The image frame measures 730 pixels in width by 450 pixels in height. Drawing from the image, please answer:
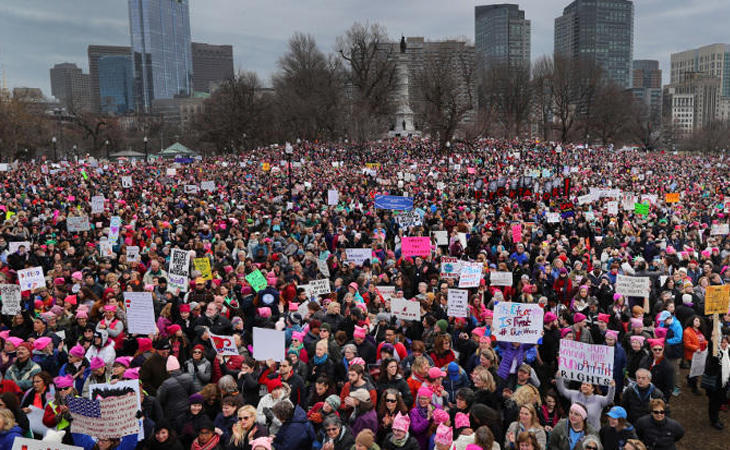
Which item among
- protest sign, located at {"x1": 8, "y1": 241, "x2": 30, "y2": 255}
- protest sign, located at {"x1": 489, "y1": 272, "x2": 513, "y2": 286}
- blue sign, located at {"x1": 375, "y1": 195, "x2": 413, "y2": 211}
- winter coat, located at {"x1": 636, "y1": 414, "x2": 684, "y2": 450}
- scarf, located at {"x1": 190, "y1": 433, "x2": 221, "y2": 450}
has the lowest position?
winter coat, located at {"x1": 636, "y1": 414, "x2": 684, "y2": 450}

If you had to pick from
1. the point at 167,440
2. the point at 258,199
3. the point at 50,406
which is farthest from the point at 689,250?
the point at 258,199

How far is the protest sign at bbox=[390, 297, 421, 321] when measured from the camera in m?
8.65

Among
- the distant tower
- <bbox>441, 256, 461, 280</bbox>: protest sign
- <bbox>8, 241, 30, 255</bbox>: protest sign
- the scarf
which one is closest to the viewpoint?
the scarf

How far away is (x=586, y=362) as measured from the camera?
21.6 ft

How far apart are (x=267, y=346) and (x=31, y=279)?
641cm

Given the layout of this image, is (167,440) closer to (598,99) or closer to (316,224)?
(316,224)

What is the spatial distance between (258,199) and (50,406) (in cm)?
1819

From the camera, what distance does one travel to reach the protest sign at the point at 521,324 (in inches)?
289

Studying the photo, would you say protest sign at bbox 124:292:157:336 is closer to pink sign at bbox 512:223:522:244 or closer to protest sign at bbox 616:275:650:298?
protest sign at bbox 616:275:650:298

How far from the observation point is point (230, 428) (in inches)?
224

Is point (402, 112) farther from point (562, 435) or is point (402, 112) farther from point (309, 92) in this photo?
point (562, 435)

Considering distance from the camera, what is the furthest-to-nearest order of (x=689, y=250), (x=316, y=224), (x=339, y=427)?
(x=316, y=224) → (x=689, y=250) → (x=339, y=427)

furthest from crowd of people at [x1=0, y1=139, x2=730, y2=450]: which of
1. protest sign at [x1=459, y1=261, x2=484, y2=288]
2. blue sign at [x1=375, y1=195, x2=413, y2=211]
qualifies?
blue sign at [x1=375, y1=195, x2=413, y2=211]

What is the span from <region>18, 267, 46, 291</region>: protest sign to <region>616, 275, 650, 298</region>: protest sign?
10.7m
